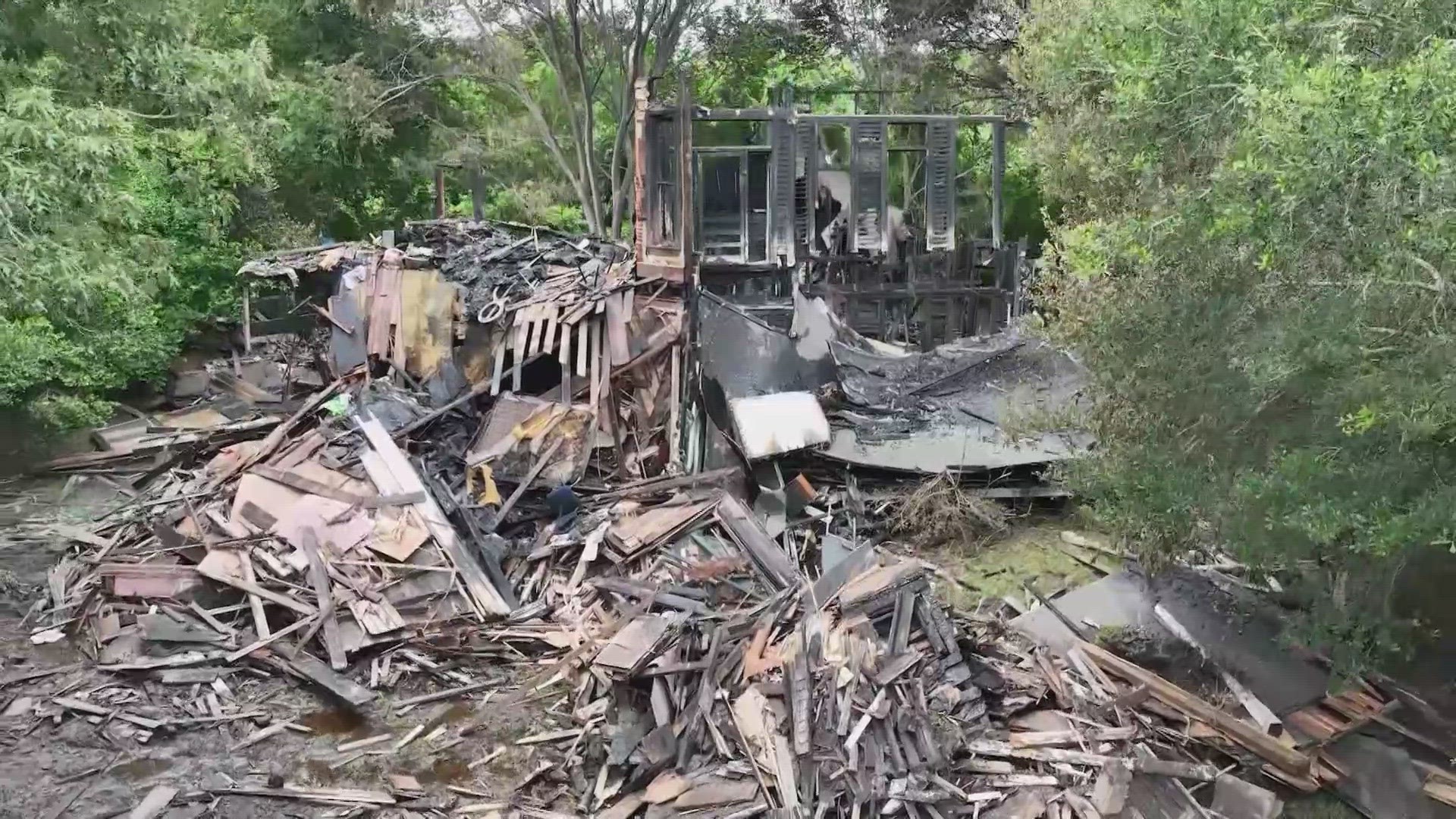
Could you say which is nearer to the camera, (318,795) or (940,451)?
(318,795)

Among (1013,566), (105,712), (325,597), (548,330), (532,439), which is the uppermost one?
(548,330)

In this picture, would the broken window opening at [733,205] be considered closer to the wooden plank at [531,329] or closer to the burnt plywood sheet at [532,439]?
the wooden plank at [531,329]

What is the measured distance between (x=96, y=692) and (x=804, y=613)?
18.4 feet

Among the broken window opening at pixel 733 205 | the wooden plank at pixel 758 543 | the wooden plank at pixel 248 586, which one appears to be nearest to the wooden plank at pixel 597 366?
the wooden plank at pixel 758 543

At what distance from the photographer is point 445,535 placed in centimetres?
930

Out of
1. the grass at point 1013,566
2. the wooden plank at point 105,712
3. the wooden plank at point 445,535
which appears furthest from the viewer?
the grass at point 1013,566

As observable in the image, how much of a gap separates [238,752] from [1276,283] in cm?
748

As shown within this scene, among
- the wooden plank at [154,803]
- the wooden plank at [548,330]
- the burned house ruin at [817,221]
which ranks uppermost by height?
the burned house ruin at [817,221]

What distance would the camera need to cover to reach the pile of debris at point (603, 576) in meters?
6.25

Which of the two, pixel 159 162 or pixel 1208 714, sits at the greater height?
pixel 159 162

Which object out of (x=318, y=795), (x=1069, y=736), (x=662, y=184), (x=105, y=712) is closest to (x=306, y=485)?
(x=105, y=712)

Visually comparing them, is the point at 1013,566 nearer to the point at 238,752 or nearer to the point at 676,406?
the point at 676,406

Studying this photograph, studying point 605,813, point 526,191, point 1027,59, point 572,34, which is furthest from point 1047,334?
point 526,191

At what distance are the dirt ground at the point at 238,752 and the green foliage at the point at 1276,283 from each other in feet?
15.7
